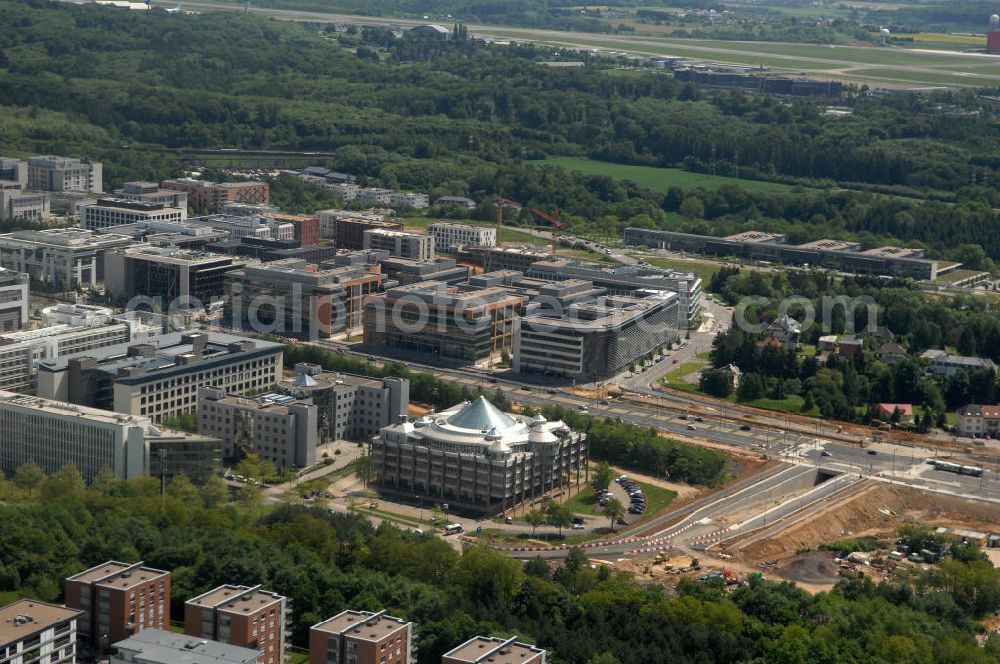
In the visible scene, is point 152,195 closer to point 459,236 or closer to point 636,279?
point 459,236

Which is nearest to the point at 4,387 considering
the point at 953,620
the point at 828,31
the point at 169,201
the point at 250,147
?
the point at 953,620

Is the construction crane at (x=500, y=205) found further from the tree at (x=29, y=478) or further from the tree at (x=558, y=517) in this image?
the tree at (x=29, y=478)

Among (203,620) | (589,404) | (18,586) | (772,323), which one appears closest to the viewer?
(203,620)

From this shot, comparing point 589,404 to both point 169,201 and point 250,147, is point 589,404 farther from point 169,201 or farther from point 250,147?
point 250,147

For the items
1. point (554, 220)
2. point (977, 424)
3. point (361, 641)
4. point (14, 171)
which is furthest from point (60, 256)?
point (361, 641)

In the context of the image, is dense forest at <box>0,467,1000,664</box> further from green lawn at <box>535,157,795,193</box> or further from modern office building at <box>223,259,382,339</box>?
green lawn at <box>535,157,795,193</box>

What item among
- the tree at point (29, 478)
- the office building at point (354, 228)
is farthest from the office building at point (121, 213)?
the tree at point (29, 478)

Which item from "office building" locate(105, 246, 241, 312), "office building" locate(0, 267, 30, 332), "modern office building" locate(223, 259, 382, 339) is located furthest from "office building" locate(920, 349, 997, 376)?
"office building" locate(0, 267, 30, 332)
